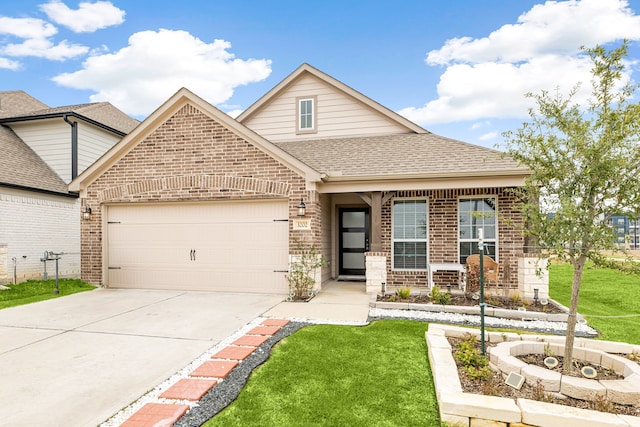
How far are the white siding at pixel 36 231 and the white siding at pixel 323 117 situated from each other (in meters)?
6.82

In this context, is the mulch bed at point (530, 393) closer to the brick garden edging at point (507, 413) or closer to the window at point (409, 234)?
the brick garden edging at point (507, 413)

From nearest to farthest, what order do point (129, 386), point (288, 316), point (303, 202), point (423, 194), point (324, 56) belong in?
point (129, 386)
point (288, 316)
point (303, 202)
point (423, 194)
point (324, 56)

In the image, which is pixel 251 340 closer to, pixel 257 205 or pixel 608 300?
pixel 257 205

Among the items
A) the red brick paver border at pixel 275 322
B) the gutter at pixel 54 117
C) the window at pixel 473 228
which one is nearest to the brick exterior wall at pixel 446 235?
the window at pixel 473 228

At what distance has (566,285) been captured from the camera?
1133 centimetres

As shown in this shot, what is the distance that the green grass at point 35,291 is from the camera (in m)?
8.11

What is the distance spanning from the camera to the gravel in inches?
125

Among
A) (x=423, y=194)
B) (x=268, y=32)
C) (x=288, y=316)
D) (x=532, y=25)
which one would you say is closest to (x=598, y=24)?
(x=532, y=25)

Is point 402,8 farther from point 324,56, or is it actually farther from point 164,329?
point 164,329

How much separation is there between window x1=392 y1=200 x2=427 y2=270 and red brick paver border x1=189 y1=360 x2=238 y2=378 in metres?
6.13

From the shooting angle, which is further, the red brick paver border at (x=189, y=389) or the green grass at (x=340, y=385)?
the red brick paver border at (x=189, y=389)

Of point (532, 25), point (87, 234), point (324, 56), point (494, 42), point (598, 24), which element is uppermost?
point (494, 42)

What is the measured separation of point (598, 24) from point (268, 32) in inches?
451

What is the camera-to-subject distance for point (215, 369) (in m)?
4.07
